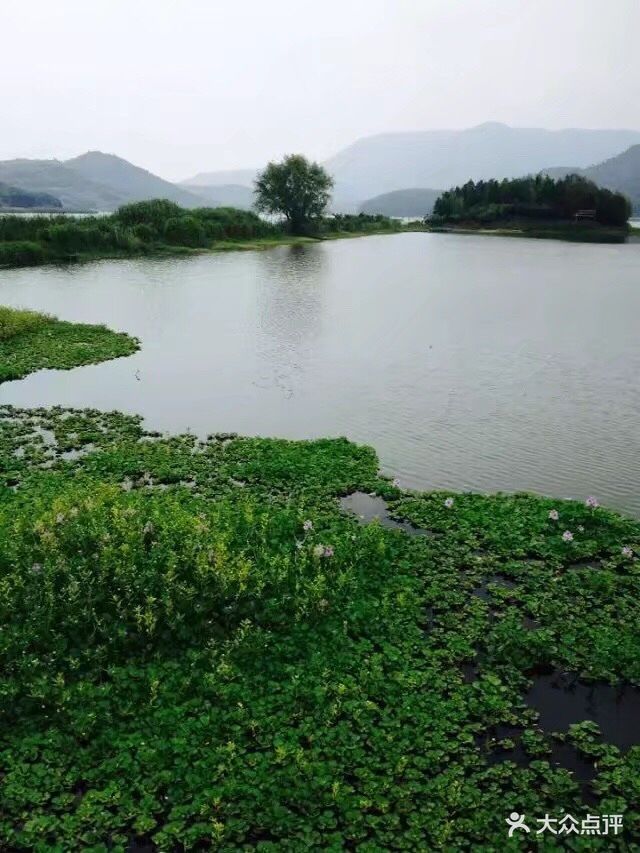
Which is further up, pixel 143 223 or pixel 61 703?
pixel 143 223

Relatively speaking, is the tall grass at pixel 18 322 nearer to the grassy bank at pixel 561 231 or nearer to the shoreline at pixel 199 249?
the shoreline at pixel 199 249

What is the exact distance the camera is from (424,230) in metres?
132

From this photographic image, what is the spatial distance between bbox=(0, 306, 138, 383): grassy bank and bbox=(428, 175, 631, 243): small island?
88867mm

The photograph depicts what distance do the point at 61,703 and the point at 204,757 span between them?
2.03 m

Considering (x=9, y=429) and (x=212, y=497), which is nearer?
(x=212, y=497)

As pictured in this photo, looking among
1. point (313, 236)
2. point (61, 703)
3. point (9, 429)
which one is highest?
point (313, 236)

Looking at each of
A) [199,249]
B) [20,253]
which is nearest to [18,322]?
Result: [20,253]

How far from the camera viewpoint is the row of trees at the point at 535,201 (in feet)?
369

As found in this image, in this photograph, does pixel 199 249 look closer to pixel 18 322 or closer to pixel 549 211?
pixel 18 322

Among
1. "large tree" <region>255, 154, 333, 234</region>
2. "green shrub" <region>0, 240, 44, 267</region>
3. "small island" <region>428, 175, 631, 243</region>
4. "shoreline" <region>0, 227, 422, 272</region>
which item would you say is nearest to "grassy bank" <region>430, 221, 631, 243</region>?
"small island" <region>428, 175, 631, 243</region>

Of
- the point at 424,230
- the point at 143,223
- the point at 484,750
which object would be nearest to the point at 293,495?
the point at 484,750

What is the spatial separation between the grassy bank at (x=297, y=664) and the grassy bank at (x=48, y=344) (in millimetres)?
13118

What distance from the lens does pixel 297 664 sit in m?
9.34

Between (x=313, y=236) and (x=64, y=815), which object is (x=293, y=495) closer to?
(x=64, y=815)
